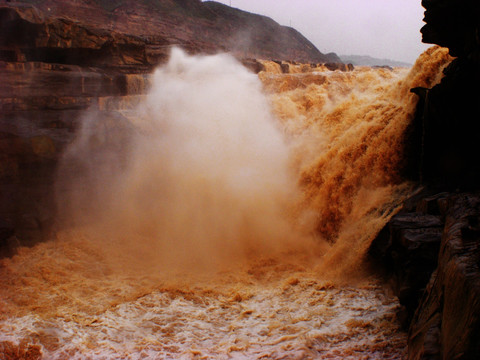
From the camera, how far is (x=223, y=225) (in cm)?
745

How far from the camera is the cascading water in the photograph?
14.2 ft

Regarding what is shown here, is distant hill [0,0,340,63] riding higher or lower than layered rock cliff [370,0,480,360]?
higher

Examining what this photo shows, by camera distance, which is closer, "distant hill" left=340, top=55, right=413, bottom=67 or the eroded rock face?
the eroded rock face

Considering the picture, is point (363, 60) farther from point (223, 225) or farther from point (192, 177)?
point (223, 225)

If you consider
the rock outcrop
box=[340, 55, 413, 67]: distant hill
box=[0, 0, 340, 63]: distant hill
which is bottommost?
the rock outcrop

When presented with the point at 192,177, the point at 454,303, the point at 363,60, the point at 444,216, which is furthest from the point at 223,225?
the point at 363,60

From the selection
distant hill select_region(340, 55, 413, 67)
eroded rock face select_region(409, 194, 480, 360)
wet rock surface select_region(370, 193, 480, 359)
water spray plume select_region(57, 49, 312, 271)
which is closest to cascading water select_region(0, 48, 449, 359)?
water spray plume select_region(57, 49, 312, 271)

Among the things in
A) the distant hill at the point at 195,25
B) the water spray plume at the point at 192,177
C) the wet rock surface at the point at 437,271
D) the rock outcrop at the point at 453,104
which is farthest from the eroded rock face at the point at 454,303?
the distant hill at the point at 195,25

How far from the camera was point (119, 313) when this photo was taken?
4910mm

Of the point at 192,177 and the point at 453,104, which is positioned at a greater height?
the point at 453,104

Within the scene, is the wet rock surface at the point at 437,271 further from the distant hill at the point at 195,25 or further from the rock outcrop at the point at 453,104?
the distant hill at the point at 195,25

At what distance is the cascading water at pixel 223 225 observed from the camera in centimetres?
432

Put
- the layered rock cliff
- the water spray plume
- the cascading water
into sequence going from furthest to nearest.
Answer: the water spray plume < the cascading water < the layered rock cliff

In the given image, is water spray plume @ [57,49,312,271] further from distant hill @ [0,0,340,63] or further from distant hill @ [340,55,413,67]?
distant hill @ [340,55,413,67]
